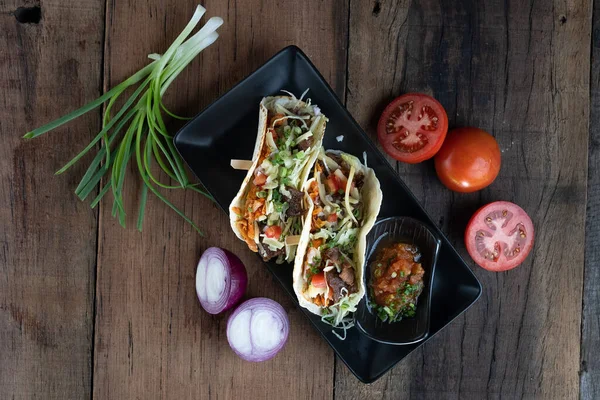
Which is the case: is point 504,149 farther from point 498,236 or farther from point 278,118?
point 278,118

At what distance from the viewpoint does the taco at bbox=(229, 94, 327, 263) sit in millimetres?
2533

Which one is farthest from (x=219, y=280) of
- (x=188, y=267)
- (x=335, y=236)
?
(x=335, y=236)

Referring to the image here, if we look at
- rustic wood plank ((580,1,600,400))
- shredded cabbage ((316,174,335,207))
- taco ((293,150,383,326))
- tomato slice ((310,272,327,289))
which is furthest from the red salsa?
rustic wood plank ((580,1,600,400))

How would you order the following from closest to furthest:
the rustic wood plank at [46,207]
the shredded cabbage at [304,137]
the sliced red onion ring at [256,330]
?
the shredded cabbage at [304,137] → the sliced red onion ring at [256,330] → the rustic wood plank at [46,207]

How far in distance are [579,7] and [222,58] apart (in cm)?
175

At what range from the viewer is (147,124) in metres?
2.79

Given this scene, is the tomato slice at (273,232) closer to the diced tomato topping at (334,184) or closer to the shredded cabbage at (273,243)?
the shredded cabbage at (273,243)

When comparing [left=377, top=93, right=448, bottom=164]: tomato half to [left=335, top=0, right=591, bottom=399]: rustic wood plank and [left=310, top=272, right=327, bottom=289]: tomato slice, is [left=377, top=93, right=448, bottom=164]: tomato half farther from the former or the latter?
[left=310, top=272, right=327, bottom=289]: tomato slice

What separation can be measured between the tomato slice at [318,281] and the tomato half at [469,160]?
0.75 metres

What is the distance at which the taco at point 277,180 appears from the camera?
8.31ft

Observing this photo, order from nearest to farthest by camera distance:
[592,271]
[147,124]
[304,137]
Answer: [304,137] < [147,124] < [592,271]

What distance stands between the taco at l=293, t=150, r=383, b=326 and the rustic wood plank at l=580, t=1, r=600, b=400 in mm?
1160

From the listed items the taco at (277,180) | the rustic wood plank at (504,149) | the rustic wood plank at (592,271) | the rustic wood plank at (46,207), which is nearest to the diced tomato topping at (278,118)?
the taco at (277,180)

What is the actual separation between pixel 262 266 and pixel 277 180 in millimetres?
516
